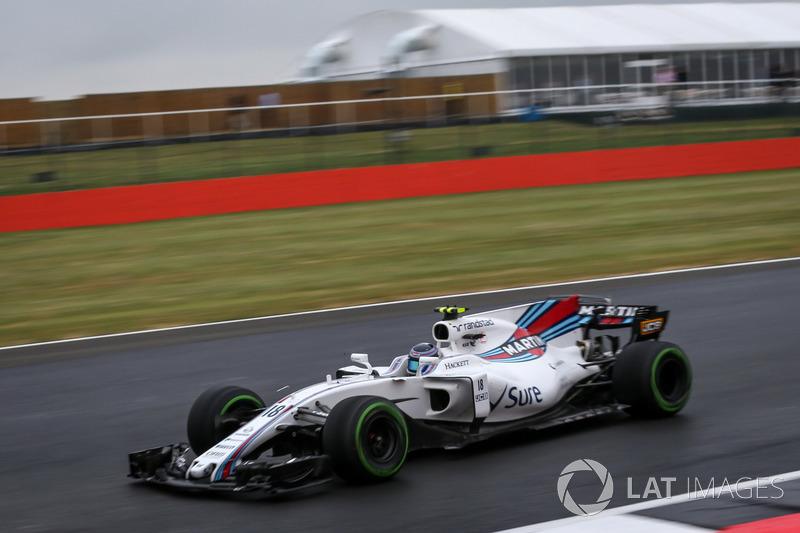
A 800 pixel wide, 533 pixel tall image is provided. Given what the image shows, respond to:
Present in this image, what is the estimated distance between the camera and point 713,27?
41.0 m

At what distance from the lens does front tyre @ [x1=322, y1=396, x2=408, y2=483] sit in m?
5.25

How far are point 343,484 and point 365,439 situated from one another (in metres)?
0.34

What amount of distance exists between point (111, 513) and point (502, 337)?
2801 millimetres

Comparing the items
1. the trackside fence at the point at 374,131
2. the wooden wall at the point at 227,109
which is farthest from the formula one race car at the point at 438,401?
the wooden wall at the point at 227,109

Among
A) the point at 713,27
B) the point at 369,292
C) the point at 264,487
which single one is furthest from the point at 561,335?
the point at 713,27

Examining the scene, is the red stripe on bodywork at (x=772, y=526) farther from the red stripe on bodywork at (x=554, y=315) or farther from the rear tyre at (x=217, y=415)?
the rear tyre at (x=217, y=415)

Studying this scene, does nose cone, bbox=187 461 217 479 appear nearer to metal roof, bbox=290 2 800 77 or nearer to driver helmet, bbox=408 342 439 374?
driver helmet, bbox=408 342 439 374

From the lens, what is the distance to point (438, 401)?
Result: 20.0ft

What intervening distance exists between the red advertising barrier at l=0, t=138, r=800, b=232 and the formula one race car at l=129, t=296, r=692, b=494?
14098mm

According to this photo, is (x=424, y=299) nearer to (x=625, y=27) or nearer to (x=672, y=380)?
(x=672, y=380)

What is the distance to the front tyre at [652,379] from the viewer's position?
21.4 feet

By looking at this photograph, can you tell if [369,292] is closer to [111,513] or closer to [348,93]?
[111,513]

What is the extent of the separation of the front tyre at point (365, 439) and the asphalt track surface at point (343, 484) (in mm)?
113

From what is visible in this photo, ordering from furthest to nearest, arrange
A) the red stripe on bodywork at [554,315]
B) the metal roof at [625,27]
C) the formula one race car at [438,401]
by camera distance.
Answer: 1. the metal roof at [625,27]
2. the red stripe on bodywork at [554,315]
3. the formula one race car at [438,401]
